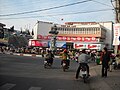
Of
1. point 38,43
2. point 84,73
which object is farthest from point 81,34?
point 84,73

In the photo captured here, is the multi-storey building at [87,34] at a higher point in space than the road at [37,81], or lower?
higher

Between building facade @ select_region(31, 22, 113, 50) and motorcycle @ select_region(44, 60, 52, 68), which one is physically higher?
building facade @ select_region(31, 22, 113, 50)

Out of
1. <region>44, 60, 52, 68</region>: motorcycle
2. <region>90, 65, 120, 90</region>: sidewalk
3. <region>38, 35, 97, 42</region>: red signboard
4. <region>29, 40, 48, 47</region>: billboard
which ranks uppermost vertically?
<region>38, 35, 97, 42</region>: red signboard

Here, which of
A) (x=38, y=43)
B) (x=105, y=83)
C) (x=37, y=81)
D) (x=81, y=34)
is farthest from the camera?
(x=81, y=34)

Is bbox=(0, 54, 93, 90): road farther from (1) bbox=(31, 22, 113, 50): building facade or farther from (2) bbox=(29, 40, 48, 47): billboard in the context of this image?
(2) bbox=(29, 40, 48, 47): billboard

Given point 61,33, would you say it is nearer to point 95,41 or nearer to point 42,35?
point 42,35

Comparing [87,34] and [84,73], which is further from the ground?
[87,34]

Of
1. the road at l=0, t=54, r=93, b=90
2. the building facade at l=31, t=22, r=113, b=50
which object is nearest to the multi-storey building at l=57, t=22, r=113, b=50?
the building facade at l=31, t=22, r=113, b=50

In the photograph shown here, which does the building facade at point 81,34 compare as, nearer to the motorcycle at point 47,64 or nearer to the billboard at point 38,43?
the billboard at point 38,43

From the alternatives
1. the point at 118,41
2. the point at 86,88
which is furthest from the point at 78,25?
the point at 86,88

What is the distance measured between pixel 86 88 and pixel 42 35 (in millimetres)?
85130

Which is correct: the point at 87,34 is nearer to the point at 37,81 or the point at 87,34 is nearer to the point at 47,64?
the point at 47,64

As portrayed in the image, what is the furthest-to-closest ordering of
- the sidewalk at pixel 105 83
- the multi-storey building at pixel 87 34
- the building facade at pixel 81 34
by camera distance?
the building facade at pixel 81 34
the multi-storey building at pixel 87 34
the sidewalk at pixel 105 83

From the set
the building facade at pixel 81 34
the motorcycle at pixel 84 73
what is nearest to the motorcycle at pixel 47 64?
the motorcycle at pixel 84 73
